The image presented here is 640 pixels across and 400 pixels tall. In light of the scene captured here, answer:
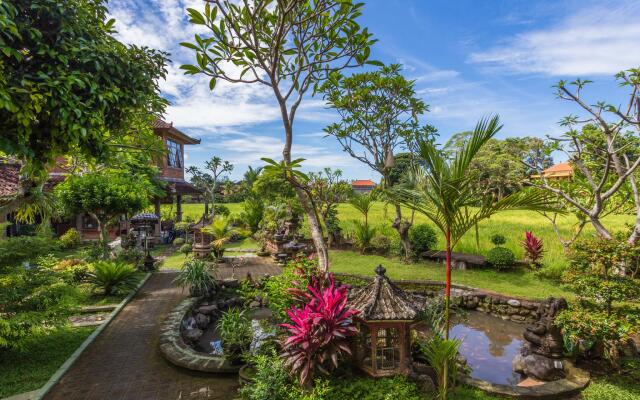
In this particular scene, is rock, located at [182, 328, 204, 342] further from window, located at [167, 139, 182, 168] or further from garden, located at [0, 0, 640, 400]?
window, located at [167, 139, 182, 168]

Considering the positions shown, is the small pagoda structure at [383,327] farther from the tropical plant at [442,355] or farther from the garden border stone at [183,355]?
the garden border stone at [183,355]

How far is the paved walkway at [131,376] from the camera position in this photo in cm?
438

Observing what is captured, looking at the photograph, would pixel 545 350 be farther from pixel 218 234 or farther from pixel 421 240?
pixel 218 234

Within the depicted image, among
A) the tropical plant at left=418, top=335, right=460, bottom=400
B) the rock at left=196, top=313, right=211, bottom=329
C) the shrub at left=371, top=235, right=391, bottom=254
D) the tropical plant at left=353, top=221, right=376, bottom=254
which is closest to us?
the tropical plant at left=418, top=335, right=460, bottom=400

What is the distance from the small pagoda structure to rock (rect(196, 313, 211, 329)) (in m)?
4.36

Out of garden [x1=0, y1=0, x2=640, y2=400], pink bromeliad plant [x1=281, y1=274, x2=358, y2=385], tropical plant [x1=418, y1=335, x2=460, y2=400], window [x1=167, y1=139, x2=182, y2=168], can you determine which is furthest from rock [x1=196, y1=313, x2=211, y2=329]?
window [x1=167, y1=139, x2=182, y2=168]

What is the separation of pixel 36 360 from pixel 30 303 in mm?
990

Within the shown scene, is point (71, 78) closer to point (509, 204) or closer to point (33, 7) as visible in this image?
point (33, 7)

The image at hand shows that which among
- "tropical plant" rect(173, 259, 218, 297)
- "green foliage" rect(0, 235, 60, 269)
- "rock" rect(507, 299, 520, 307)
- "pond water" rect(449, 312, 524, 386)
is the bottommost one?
"pond water" rect(449, 312, 524, 386)

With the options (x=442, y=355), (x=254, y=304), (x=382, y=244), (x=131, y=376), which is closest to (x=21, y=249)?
(x=131, y=376)

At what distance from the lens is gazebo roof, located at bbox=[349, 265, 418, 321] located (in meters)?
3.85

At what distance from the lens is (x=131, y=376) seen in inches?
190

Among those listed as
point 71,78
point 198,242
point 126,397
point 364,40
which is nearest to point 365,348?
point 126,397

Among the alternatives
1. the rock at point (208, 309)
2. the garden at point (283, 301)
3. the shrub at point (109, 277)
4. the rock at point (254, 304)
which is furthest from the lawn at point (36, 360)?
the rock at point (254, 304)
